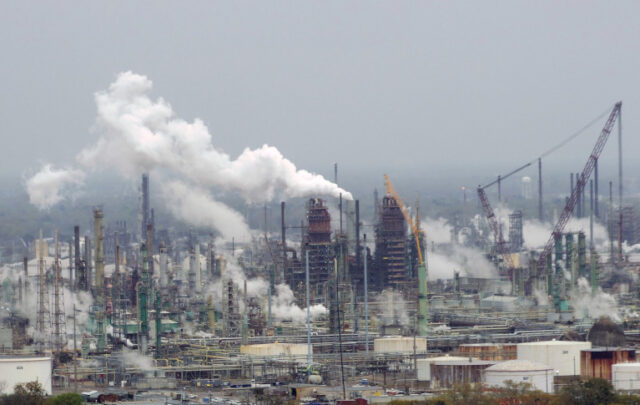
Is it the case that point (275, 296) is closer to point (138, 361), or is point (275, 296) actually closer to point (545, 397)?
point (138, 361)

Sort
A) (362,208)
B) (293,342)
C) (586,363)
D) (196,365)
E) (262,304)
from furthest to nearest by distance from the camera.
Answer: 1. (362,208)
2. (262,304)
3. (293,342)
4. (196,365)
5. (586,363)

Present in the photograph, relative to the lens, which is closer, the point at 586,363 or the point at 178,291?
the point at 586,363

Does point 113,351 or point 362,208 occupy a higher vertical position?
point 362,208

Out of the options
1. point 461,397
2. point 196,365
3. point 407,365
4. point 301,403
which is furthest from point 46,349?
point 461,397

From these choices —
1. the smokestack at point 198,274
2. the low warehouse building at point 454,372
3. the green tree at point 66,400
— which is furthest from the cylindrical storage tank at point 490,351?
the smokestack at point 198,274

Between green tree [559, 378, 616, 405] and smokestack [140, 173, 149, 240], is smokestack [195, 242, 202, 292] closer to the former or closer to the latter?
smokestack [140, 173, 149, 240]

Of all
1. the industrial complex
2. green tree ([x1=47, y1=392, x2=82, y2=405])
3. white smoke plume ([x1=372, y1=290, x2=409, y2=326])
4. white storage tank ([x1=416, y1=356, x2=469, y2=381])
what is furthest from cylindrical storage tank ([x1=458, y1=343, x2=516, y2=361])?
green tree ([x1=47, y1=392, x2=82, y2=405])

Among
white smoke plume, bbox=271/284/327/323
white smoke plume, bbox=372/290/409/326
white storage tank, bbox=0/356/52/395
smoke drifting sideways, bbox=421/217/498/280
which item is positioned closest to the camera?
white storage tank, bbox=0/356/52/395

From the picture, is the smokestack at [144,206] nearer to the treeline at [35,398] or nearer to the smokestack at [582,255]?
the smokestack at [582,255]

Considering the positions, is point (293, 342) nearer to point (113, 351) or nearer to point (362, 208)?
point (113, 351)
